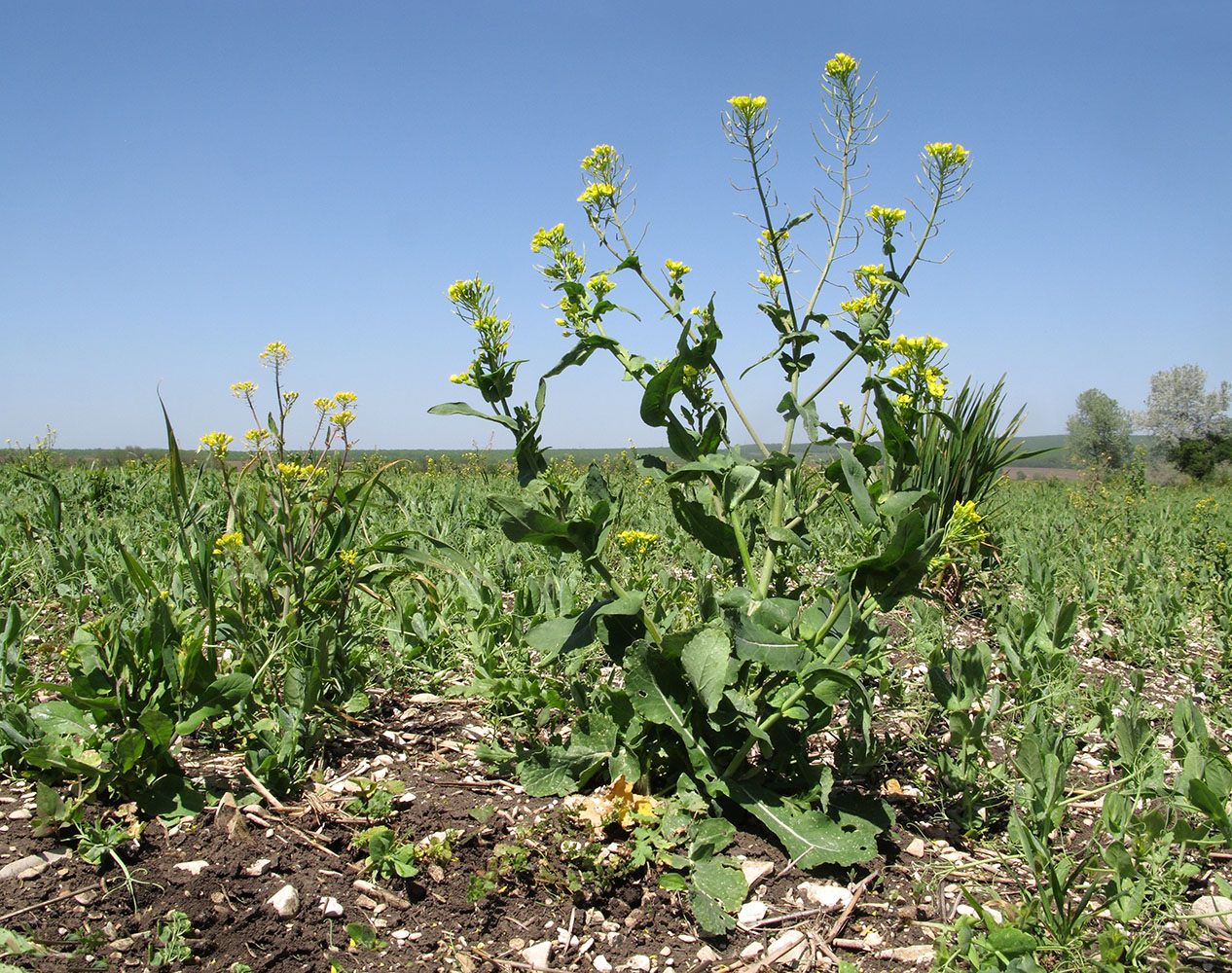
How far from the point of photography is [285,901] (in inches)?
62.3

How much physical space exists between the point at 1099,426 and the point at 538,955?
6526cm

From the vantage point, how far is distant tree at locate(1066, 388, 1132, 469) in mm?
54688

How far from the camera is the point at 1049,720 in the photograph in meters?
2.42

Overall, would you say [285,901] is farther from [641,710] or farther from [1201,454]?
[1201,454]

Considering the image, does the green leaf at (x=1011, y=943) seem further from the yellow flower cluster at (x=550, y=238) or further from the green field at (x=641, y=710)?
the yellow flower cluster at (x=550, y=238)

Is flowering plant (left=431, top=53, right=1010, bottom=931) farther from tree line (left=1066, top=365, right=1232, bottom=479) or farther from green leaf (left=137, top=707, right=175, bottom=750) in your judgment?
tree line (left=1066, top=365, right=1232, bottom=479)

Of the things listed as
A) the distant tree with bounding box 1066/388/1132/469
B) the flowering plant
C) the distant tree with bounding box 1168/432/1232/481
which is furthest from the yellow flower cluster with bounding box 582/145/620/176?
the distant tree with bounding box 1066/388/1132/469

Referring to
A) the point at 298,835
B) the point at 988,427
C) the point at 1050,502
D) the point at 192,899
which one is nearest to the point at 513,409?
the point at 298,835

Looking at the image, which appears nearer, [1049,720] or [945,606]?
[1049,720]

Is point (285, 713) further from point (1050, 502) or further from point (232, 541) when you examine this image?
point (1050, 502)

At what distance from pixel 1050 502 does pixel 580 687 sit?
287 inches

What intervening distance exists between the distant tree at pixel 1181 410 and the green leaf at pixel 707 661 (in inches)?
2327

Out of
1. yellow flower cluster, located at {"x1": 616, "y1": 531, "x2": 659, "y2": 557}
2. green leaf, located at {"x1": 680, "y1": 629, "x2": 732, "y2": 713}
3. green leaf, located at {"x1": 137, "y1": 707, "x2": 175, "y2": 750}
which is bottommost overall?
green leaf, located at {"x1": 137, "y1": 707, "x2": 175, "y2": 750}

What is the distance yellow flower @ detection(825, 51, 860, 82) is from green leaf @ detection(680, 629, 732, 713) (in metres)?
1.52
